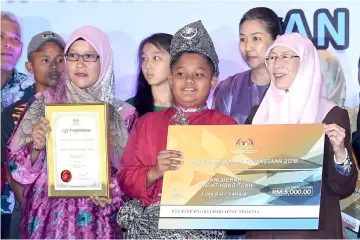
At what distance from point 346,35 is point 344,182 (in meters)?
0.64

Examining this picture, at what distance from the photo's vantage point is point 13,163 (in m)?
3.13

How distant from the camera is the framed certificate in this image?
9.75 ft

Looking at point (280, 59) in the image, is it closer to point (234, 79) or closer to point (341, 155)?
point (234, 79)

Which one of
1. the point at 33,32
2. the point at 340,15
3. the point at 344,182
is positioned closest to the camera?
the point at 344,182

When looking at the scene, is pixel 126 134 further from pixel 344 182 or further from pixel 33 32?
pixel 344 182

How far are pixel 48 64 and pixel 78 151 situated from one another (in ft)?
1.50

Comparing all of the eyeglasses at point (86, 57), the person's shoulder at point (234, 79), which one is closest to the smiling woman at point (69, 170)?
the eyeglasses at point (86, 57)

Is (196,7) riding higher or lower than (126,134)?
higher

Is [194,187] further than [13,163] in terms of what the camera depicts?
No

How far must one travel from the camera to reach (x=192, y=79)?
115 inches

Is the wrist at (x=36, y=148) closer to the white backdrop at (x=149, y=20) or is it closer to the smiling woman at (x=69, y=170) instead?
the smiling woman at (x=69, y=170)

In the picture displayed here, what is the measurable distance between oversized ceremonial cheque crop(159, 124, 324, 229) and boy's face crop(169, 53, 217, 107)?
0.14 metres

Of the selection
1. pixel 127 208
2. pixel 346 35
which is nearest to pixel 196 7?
pixel 346 35

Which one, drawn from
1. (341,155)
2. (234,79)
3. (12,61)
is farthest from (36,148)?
(341,155)
